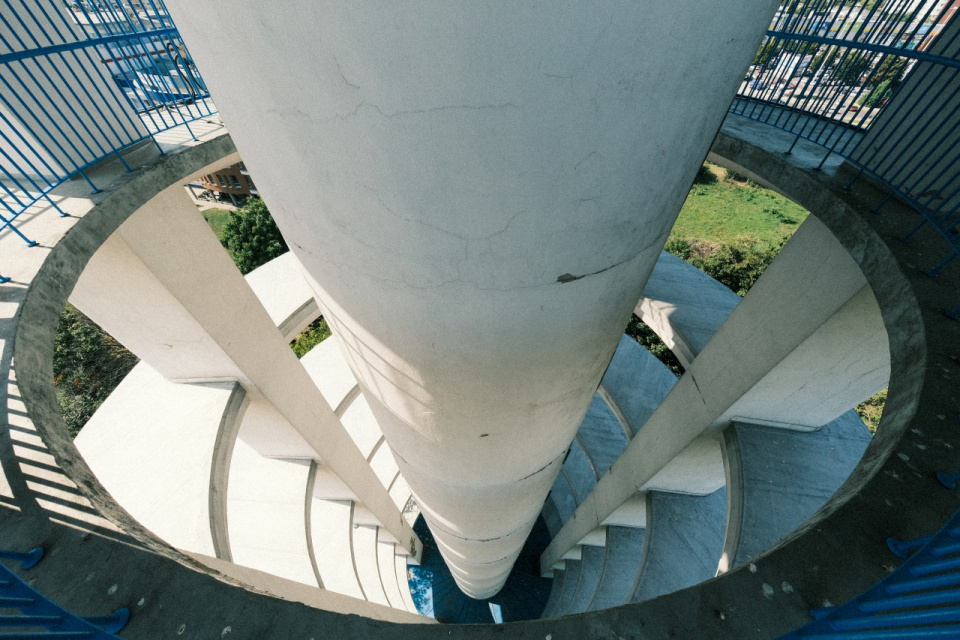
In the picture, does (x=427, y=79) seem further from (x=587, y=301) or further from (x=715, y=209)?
(x=715, y=209)

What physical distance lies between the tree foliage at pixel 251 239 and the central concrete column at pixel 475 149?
26.1 meters

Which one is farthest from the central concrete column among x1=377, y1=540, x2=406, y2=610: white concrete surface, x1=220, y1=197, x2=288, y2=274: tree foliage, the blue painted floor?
x1=220, y1=197, x2=288, y2=274: tree foliage

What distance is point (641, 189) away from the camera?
2.22 meters

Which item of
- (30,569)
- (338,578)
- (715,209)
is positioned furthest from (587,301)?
(715,209)

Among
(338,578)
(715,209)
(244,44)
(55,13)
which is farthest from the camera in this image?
(715,209)

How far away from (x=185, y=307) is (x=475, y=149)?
5.97m

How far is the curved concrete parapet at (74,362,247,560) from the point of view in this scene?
6.73m

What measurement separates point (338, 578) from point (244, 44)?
1411 centimetres

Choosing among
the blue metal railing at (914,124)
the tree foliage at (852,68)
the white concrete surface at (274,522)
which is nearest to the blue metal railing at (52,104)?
the white concrete surface at (274,522)

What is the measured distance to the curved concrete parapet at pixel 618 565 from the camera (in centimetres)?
1212

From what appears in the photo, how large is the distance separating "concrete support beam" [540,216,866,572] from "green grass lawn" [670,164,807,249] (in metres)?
29.3

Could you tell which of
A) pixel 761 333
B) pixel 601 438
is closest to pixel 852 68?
pixel 761 333

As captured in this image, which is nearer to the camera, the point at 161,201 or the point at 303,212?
the point at 303,212

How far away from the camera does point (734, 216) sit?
119 feet
